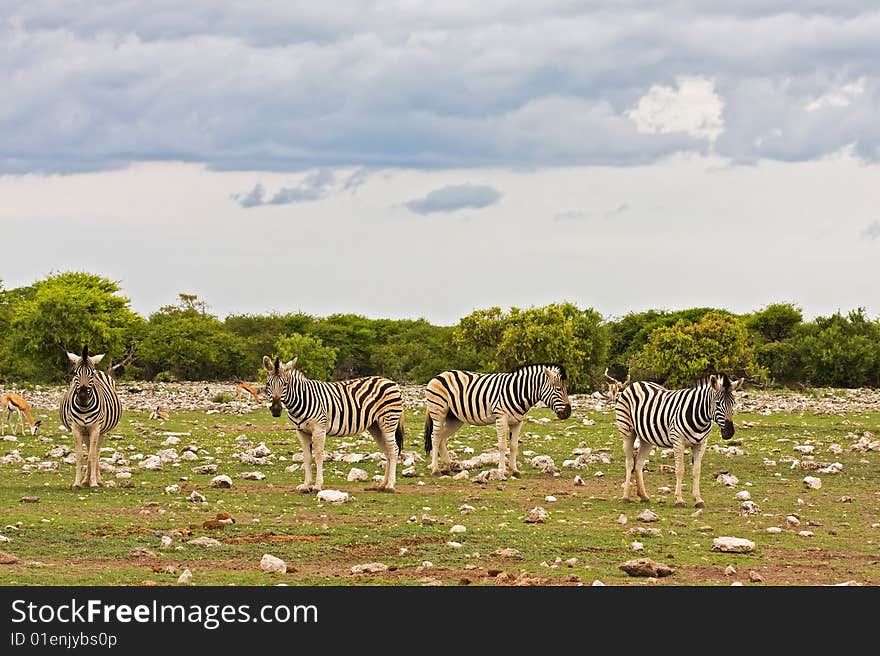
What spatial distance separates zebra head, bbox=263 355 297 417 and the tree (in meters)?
31.8

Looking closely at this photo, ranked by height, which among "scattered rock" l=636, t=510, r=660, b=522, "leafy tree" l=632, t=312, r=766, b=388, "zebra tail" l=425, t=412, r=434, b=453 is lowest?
"scattered rock" l=636, t=510, r=660, b=522

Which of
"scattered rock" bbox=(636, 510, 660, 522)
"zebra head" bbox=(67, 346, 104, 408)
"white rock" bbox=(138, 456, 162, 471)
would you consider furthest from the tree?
"scattered rock" bbox=(636, 510, 660, 522)

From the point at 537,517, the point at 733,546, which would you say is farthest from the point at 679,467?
the point at 733,546

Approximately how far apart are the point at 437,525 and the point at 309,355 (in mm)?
36710

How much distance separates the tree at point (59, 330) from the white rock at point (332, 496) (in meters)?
33.5

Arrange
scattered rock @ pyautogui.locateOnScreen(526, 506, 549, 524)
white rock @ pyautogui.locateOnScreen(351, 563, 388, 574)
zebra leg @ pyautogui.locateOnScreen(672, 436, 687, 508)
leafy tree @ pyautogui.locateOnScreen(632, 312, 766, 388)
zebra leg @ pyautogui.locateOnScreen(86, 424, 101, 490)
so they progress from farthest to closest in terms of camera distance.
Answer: leafy tree @ pyautogui.locateOnScreen(632, 312, 766, 388) → zebra leg @ pyautogui.locateOnScreen(86, 424, 101, 490) → zebra leg @ pyautogui.locateOnScreen(672, 436, 687, 508) → scattered rock @ pyautogui.locateOnScreen(526, 506, 549, 524) → white rock @ pyautogui.locateOnScreen(351, 563, 388, 574)

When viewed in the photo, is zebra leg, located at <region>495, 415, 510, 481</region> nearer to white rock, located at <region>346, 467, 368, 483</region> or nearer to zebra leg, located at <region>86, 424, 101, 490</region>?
white rock, located at <region>346, 467, 368, 483</region>

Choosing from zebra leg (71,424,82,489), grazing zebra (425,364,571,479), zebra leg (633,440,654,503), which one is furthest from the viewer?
grazing zebra (425,364,571,479)

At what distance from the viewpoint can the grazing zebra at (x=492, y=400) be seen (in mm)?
19984

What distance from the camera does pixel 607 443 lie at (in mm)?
24438

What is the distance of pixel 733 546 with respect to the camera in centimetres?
1282

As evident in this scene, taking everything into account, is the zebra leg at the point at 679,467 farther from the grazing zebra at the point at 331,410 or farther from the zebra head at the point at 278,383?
the zebra head at the point at 278,383

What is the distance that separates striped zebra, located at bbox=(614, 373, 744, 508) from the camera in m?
16.4

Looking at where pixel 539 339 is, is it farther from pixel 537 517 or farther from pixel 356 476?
pixel 537 517
